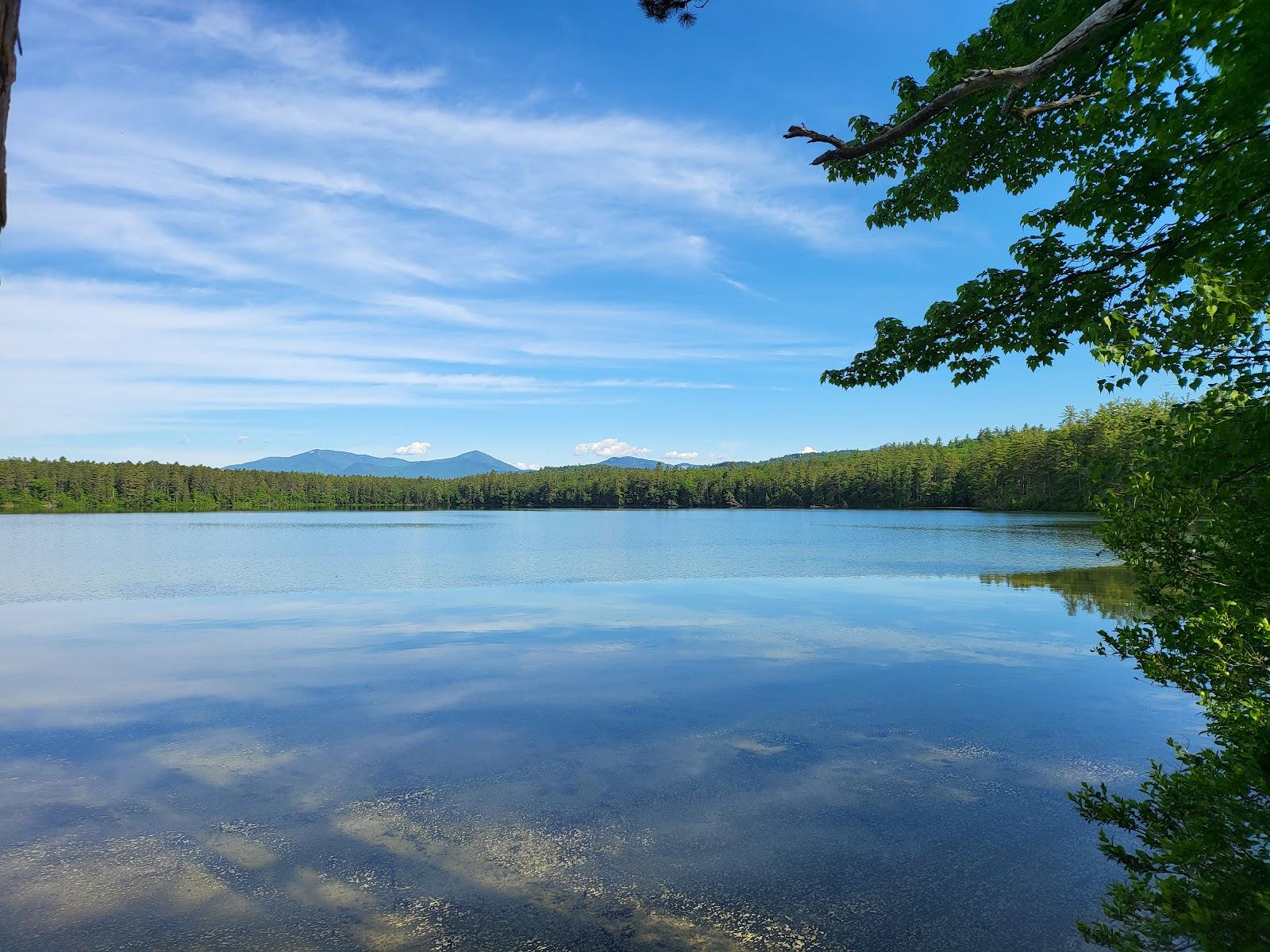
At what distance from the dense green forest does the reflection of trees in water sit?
55.8 meters

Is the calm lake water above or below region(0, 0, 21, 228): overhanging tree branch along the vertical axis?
below

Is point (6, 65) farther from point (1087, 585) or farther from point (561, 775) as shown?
point (1087, 585)

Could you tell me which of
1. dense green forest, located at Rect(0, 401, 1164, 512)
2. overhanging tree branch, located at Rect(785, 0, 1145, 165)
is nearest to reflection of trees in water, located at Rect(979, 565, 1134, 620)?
overhanging tree branch, located at Rect(785, 0, 1145, 165)

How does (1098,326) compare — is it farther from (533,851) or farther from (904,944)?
(533,851)

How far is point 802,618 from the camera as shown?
18.3 meters

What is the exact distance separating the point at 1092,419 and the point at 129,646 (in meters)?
100

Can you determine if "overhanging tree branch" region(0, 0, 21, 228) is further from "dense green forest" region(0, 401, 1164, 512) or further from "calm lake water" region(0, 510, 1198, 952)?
"dense green forest" region(0, 401, 1164, 512)

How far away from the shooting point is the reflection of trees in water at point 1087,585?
1947cm

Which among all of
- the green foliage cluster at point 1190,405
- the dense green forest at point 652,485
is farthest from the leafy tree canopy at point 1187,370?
the dense green forest at point 652,485

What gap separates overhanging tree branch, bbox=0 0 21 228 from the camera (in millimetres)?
2477

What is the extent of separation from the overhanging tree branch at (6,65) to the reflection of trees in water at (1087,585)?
2105cm

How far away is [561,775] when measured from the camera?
800cm

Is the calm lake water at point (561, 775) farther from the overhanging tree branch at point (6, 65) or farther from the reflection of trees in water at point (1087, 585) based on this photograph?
the overhanging tree branch at point (6, 65)

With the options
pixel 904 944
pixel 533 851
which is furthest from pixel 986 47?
pixel 533 851
